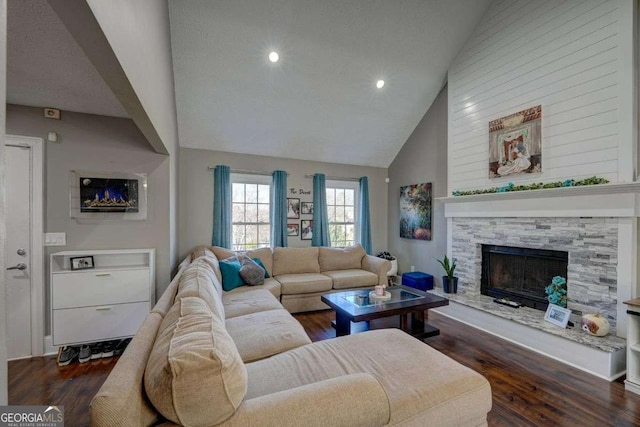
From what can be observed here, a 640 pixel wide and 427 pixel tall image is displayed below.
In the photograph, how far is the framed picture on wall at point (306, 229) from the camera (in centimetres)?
490

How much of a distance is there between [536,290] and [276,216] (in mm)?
3727

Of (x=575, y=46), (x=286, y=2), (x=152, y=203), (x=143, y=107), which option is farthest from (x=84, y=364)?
(x=575, y=46)

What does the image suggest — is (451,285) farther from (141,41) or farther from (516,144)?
(141,41)

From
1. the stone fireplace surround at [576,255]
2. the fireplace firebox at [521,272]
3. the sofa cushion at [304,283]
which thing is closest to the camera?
the stone fireplace surround at [576,255]

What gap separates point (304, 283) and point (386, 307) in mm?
1334

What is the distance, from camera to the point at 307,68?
3623 millimetres

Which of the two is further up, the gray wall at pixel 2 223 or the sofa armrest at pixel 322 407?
the gray wall at pixel 2 223

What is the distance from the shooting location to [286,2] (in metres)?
2.97

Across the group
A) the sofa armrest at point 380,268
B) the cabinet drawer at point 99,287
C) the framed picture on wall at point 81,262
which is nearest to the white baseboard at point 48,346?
the cabinet drawer at point 99,287

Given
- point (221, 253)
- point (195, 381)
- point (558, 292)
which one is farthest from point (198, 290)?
point (558, 292)

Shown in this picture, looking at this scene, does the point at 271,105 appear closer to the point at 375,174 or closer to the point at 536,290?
the point at 375,174

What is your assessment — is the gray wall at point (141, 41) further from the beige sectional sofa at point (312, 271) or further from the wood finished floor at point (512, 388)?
the beige sectional sofa at point (312, 271)

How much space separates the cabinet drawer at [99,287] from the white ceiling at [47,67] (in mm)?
1580

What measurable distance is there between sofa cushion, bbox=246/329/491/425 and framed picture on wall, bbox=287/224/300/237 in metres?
3.12
